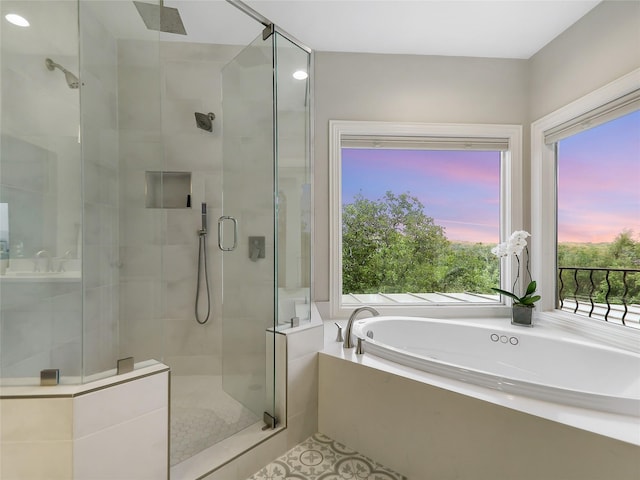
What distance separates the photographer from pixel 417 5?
208 cm

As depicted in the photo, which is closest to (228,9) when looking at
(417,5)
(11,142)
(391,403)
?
(417,5)

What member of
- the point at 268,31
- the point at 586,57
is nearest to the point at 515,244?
the point at 586,57

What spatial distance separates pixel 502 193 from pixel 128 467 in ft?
9.83

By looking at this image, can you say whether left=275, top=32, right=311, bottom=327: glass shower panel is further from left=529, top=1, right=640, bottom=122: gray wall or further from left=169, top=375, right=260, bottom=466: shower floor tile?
left=529, top=1, right=640, bottom=122: gray wall

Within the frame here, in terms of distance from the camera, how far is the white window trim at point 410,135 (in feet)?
8.57

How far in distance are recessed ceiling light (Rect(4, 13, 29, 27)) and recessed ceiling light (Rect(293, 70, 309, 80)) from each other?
1.16 m

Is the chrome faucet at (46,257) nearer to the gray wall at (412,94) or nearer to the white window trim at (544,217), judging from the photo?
the gray wall at (412,94)

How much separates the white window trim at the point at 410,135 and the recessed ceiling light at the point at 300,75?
661 mm

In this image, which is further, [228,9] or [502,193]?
[502,193]

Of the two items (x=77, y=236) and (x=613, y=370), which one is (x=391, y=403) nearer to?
(x=613, y=370)

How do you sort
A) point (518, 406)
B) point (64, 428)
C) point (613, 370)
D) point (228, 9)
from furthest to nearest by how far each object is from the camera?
point (228, 9), point (613, 370), point (518, 406), point (64, 428)

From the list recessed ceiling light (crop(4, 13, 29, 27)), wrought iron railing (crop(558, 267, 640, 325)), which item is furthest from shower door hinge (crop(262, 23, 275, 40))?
wrought iron railing (crop(558, 267, 640, 325))

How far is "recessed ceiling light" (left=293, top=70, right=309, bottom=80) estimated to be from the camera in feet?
6.13

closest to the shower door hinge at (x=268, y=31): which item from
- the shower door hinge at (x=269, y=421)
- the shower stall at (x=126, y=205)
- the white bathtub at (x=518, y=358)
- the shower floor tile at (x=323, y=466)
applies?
the shower stall at (x=126, y=205)
